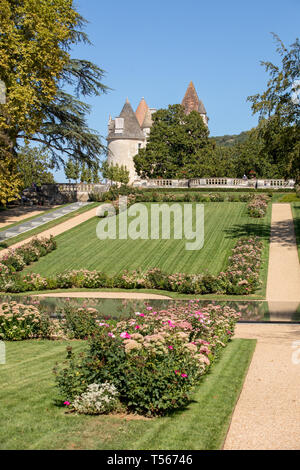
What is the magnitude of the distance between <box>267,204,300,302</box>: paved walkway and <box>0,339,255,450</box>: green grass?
1148 cm

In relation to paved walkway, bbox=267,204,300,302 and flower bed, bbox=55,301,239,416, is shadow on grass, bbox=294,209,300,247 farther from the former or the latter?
flower bed, bbox=55,301,239,416

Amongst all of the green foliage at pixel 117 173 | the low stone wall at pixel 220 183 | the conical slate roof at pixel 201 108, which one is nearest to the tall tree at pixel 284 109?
the low stone wall at pixel 220 183

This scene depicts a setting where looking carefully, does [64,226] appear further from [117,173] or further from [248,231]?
[117,173]

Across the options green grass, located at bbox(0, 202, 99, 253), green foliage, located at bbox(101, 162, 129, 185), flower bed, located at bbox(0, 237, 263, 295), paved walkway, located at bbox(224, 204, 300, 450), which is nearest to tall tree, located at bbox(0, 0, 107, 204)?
green grass, located at bbox(0, 202, 99, 253)

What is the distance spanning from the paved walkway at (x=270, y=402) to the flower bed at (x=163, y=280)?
8451mm

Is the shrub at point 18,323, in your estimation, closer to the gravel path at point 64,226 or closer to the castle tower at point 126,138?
the gravel path at point 64,226

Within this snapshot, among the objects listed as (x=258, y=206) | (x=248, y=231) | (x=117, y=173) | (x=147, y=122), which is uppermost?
(x=147, y=122)

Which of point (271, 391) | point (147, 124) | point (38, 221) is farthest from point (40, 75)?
point (147, 124)

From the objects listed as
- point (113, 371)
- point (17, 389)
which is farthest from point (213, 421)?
point (17, 389)

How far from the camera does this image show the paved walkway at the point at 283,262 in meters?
21.2

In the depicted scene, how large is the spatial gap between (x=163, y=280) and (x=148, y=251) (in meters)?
6.13

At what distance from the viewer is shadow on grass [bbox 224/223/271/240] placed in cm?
3054

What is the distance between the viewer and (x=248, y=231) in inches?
1246

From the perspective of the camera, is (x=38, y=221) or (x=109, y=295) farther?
(x=38, y=221)
